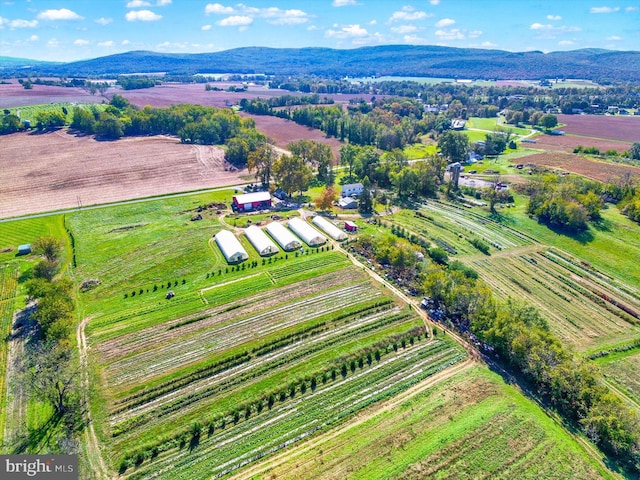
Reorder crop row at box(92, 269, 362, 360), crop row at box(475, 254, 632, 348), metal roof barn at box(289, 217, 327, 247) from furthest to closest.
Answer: metal roof barn at box(289, 217, 327, 247)
crop row at box(475, 254, 632, 348)
crop row at box(92, 269, 362, 360)

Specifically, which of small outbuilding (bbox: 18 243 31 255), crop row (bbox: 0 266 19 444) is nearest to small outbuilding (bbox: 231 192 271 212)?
small outbuilding (bbox: 18 243 31 255)

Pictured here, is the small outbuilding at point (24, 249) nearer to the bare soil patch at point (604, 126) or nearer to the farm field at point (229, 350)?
the farm field at point (229, 350)

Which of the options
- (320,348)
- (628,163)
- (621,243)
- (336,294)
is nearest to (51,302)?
(320,348)

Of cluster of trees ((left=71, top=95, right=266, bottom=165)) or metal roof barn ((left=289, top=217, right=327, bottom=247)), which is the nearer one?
metal roof barn ((left=289, top=217, right=327, bottom=247))

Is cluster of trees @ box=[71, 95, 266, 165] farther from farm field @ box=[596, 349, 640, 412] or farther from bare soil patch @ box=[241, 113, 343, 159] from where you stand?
farm field @ box=[596, 349, 640, 412]

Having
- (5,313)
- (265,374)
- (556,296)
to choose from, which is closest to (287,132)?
(5,313)

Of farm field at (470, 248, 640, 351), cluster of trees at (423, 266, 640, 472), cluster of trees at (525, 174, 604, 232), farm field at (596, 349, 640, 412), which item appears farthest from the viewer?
cluster of trees at (525, 174, 604, 232)
